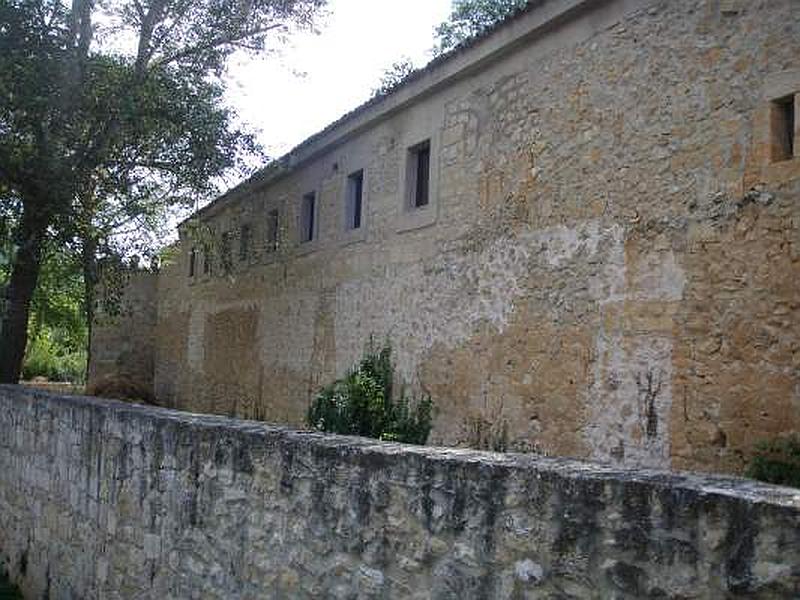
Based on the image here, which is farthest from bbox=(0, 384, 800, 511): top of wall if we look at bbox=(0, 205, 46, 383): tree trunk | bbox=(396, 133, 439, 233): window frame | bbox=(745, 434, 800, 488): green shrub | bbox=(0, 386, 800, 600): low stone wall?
bbox=(0, 205, 46, 383): tree trunk

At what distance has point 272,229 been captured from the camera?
14391 millimetres

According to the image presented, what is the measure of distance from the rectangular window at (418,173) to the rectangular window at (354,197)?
152 cm

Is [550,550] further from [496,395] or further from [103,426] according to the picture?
[496,395]

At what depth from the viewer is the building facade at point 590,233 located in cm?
554

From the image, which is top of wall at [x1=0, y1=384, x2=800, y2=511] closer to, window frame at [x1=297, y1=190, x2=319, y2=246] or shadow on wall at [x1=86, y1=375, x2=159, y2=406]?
window frame at [x1=297, y1=190, x2=319, y2=246]

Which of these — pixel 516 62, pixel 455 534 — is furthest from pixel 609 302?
pixel 455 534

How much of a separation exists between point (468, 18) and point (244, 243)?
12116mm

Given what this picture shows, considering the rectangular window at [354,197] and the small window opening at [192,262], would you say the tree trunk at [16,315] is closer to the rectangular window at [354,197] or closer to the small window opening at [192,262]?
the rectangular window at [354,197]

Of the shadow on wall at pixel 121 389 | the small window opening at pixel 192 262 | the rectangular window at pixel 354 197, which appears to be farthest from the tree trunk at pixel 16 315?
the small window opening at pixel 192 262

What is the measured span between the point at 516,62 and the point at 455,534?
622cm

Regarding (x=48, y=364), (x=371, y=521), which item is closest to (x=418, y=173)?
(x=371, y=521)

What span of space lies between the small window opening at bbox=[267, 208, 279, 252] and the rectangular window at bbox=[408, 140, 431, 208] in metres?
4.66

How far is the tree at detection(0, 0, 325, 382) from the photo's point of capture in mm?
10008

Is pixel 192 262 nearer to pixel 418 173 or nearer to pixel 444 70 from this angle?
pixel 418 173
